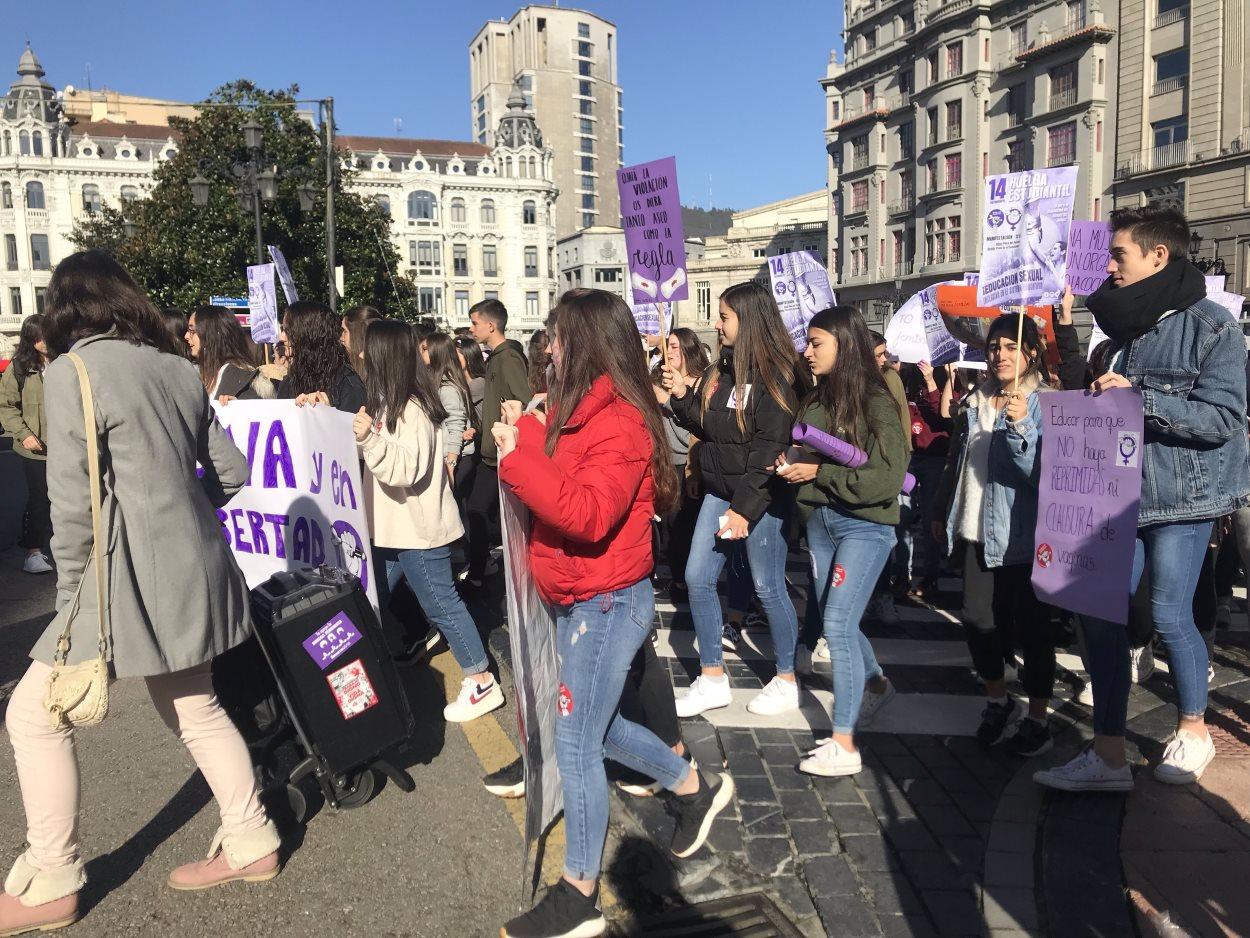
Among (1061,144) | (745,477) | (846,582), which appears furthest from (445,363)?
(1061,144)

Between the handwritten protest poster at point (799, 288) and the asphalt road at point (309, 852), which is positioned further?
the handwritten protest poster at point (799, 288)

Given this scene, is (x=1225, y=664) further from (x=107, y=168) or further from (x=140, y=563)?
(x=107, y=168)

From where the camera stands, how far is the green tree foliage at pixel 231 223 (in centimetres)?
3359

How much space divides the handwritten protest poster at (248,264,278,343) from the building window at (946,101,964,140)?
47.7 meters

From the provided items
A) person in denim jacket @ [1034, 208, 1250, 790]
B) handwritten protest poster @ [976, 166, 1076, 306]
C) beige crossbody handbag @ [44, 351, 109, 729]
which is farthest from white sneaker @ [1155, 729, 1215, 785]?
beige crossbody handbag @ [44, 351, 109, 729]

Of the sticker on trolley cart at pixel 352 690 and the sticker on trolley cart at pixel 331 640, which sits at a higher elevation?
the sticker on trolley cart at pixel 331 640

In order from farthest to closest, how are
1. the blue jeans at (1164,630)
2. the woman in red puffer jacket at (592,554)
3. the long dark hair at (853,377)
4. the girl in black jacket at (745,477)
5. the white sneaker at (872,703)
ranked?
the white sneaker at (872,703) → the girl in black jacket at (745,477) → the long dark hair at (853,377) → the blue jeans at (1164,630) → the woman in red puffer jacket at (592,554)

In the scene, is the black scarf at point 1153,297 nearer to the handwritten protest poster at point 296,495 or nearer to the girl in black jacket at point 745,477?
the girl in black jacket at point 745,477

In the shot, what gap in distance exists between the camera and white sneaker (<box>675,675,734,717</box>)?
4.91 metres

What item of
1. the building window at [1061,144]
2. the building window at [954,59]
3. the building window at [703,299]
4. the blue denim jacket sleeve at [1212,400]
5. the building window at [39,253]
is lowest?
the blue denim jacket sleeve at [1212,400]

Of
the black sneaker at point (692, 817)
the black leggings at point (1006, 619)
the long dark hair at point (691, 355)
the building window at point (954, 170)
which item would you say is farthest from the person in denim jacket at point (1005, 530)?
the building window at point (954, 170)

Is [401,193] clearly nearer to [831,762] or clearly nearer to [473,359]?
[473,359]

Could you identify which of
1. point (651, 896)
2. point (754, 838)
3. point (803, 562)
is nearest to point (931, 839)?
point (754, 838)

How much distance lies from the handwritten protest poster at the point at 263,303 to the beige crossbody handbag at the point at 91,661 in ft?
25.7
